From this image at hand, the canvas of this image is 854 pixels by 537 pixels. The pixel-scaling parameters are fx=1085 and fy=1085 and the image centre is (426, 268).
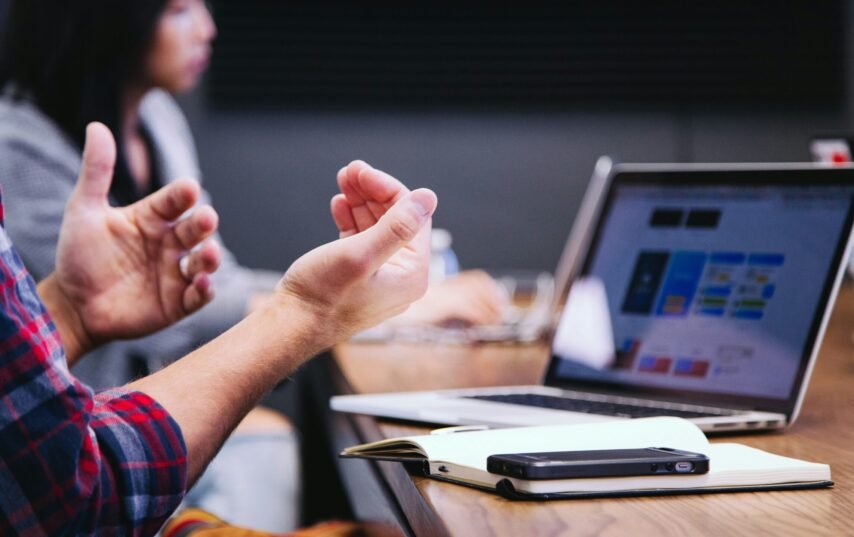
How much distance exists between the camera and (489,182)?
3828 millimetres

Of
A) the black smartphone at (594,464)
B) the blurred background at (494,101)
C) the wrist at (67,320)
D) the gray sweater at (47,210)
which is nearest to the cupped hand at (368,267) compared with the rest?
the black smartphone at (594,464)

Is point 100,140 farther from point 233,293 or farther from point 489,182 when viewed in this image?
point 489,182

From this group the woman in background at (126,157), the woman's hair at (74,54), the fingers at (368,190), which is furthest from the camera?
the woman's hair at (74,54)

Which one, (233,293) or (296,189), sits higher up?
(296,189)

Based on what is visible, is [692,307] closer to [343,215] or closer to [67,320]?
[343,215]

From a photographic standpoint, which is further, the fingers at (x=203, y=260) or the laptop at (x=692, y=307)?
the fingers at (x=203, y=260)

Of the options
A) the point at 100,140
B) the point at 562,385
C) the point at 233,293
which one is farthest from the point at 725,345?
the point at 233,293

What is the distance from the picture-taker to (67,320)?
4.75 feet

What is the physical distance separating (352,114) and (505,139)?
543mm

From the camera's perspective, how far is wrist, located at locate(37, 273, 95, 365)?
1442 millimetres

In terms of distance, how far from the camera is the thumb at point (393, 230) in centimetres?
96

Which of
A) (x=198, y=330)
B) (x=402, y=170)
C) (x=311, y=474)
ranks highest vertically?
(x=402, y=170)

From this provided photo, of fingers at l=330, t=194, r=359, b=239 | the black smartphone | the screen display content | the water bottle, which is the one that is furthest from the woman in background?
the black smartphone

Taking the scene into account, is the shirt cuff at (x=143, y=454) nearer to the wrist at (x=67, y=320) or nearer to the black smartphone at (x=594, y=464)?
the black smartphone at (x=594, y=464)
